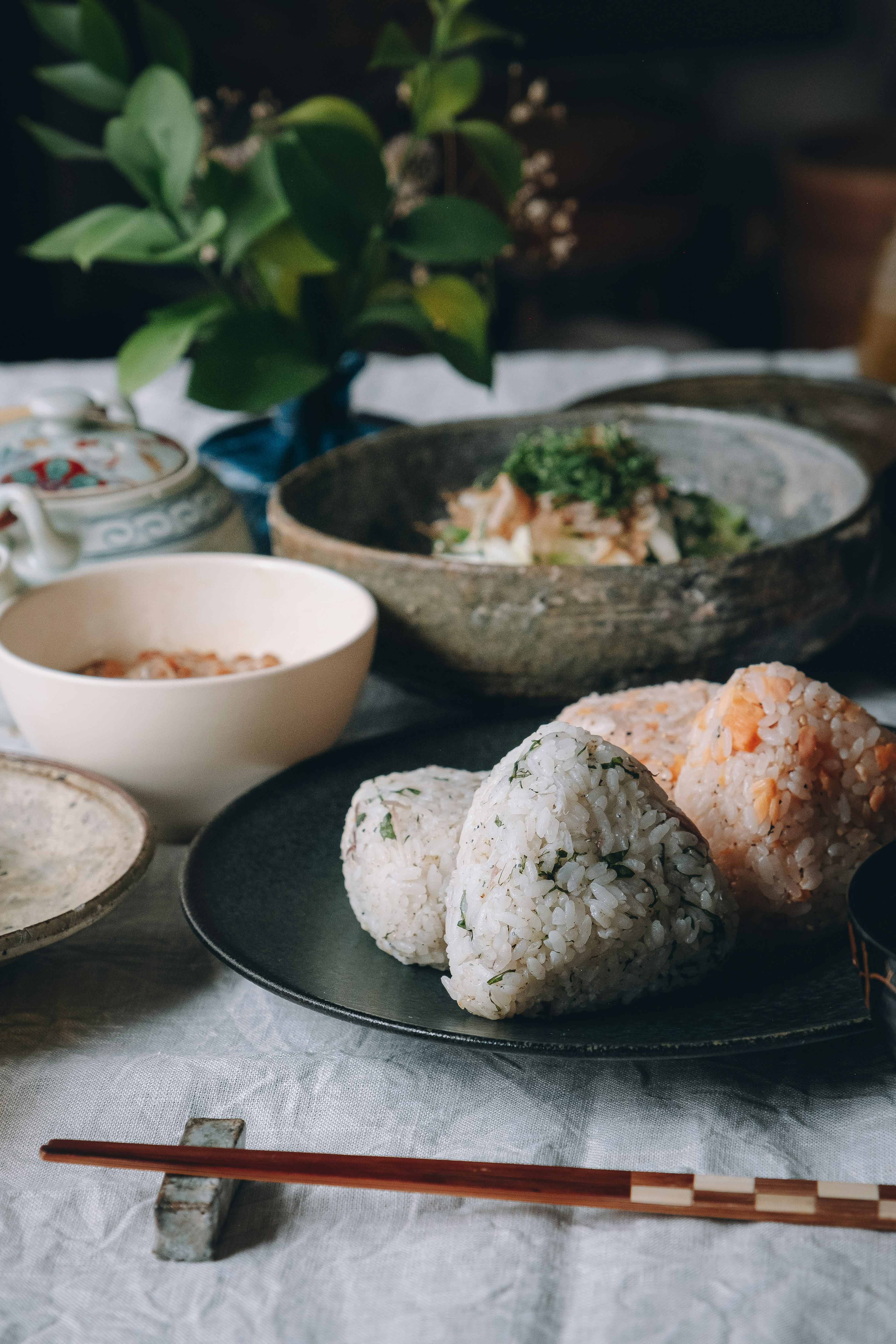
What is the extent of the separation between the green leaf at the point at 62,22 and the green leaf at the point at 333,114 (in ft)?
0.74

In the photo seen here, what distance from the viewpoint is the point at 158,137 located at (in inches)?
47.8

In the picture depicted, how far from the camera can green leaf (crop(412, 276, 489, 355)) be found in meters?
1.29

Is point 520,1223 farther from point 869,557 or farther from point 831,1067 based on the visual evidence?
point 869,557

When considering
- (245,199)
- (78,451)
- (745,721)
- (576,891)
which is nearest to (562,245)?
(245,199)

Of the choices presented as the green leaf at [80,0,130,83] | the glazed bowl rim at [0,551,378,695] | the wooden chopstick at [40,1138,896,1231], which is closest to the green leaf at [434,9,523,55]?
the green leaf at [80,0,130,83]

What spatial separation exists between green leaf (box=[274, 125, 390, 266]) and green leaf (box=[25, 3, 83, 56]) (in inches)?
13.3

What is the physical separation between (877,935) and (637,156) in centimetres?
389

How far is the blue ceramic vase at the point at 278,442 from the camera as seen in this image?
1.31m

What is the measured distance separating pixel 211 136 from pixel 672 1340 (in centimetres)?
137

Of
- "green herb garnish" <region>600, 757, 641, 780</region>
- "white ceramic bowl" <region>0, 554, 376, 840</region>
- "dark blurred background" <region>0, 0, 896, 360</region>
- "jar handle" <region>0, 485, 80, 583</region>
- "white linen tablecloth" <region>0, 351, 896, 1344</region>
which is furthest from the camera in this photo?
"dark blurred background" <region>0, 0, 896, 360</region>

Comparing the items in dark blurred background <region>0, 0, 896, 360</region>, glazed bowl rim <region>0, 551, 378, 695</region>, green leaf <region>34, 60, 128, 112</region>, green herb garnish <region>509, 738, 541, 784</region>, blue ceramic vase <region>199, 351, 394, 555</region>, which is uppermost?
green leaf <region>34, 60, 128, 112</region>

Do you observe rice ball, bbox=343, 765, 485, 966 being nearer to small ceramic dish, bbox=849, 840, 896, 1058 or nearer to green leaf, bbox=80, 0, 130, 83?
small ceramic dish, bbox=849, 840, 896, 1058

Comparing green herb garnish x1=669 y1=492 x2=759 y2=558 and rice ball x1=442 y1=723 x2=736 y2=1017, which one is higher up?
rice ball x1=442 y1=723 x2=736 y2=1017

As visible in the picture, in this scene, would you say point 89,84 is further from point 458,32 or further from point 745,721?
point 745,721
